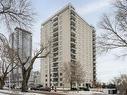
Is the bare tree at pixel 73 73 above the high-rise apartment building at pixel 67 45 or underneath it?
underneath

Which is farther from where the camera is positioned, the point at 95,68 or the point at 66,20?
the point at 95,68

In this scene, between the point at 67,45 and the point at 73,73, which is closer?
the point at 73,73

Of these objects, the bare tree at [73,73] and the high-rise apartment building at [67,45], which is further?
the high-rise apartment building at [67,45]

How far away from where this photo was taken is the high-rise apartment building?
156062 millimetres

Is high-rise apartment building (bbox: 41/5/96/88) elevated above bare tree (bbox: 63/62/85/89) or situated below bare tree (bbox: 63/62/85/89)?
above

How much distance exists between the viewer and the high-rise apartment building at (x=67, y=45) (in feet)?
512

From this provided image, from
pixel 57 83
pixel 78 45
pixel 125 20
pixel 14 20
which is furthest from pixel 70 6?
pixel 14 20

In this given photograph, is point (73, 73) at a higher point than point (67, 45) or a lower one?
lower

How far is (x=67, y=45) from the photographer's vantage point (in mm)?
155500

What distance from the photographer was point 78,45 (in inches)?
6486

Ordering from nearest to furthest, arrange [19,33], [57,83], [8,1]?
[8,1], [19,33], [57,83]

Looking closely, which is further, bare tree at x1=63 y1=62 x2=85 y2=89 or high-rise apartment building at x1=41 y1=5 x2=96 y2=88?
high-rise apartment building at x1=41 y1=5 x2=96 y2=88

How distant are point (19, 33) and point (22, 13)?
1.85m

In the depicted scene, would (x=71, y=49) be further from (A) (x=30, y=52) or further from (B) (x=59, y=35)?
(A) (x=30, y=52)
